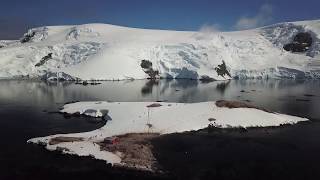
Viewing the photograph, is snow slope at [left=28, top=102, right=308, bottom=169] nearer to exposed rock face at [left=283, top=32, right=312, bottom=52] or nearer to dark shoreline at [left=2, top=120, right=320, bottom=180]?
dark shoreline at [left=2, top=120, right=320, bottom=180]

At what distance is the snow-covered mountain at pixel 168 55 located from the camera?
118 meters

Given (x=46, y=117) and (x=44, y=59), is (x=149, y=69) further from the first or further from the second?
(x=46, y=117)

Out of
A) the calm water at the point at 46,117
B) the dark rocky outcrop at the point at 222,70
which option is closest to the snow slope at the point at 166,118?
the calm water at the point at 46,117

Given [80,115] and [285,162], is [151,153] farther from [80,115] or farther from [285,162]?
[80,115]

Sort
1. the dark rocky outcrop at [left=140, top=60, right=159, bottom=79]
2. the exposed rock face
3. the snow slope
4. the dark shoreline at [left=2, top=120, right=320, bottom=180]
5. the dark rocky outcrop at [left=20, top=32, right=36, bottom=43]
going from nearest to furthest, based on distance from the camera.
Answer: the dark shoreline at [left=2, top=120, right=320, bottom=180]
the snow slope
the dark rocky outcrop at [left=140, top=60, right=159, bottom=79]
the exposed rock face
the dark rocky outcrop at [left=20, top=32, right=36, bottom=43]

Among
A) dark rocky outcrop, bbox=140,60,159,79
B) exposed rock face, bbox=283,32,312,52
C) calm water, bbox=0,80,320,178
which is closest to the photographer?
calm water, bbox=0,80,320,178

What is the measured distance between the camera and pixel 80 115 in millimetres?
49344

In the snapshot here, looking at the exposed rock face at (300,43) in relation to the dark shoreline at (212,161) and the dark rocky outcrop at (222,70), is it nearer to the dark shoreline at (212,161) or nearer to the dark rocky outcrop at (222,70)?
the dark rocky outcrop at (222,70)

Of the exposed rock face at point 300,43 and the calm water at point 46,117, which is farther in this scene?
the exposed rock face at point 300,43

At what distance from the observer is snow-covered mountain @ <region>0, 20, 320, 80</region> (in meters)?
118

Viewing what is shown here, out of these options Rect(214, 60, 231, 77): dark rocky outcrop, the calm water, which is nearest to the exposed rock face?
Rect(214, 60, 231, 77): dark rocky outcrop

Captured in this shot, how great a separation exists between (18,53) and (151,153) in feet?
362

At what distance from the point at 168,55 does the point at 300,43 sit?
160ft

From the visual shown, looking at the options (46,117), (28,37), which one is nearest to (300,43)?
(28,37)
